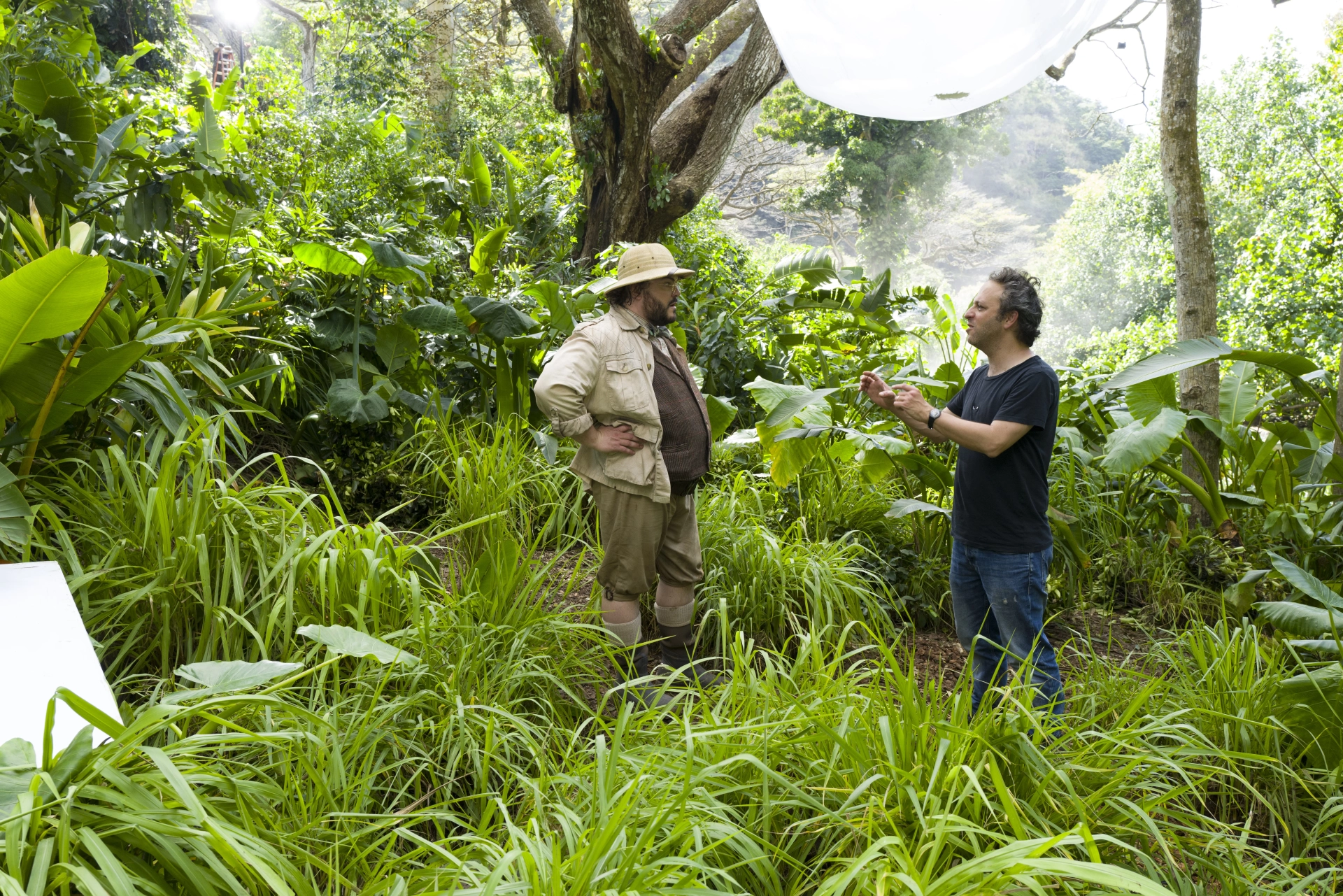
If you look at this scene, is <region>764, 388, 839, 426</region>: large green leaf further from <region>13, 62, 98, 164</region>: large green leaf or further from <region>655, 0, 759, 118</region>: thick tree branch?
<region>655, 0, 759, 118</region>: thick tree branch

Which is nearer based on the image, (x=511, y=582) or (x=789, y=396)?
(x=511, y=582)

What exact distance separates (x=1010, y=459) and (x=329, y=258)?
10.8 feet

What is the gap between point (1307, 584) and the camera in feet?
8.12

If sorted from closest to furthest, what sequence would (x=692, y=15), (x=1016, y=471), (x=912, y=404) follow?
(x=1016, y=471)
(x=912, y=404)
(x=692, y=15)

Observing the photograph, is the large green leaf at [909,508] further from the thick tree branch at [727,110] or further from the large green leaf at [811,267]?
the thick tree branch at [727,110]

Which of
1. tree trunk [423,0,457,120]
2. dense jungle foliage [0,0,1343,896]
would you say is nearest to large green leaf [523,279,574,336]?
dense jungle foliage [0,0,1343,896]

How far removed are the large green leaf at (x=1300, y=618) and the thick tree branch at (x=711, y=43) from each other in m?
7.69

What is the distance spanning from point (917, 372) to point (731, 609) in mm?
1976

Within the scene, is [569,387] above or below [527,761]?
above

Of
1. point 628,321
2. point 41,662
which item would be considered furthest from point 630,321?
point 41,662

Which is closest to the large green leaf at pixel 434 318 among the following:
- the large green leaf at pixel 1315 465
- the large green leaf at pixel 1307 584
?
the large green leaf at pixel 1307 584

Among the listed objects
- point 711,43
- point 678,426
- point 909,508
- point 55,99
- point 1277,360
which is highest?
point 711,43

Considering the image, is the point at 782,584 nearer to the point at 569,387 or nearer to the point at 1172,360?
the point at 569,387

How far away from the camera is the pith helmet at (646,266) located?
2.95 m
